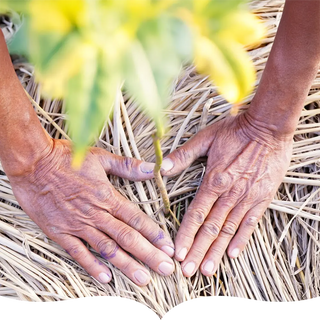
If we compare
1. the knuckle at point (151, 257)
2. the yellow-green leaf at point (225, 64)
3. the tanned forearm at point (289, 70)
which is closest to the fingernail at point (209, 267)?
the knuckle at point (151, 257)

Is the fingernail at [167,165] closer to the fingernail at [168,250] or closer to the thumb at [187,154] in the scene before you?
the thumb at [187,154]

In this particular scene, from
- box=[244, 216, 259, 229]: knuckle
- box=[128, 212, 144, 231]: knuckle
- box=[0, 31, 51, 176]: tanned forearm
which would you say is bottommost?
box=[244, 216, 259, 229]: knuckle

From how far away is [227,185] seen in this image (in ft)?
3.20

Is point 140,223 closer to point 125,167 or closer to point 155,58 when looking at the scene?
point 125,167

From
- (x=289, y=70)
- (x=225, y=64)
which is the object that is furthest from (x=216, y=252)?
(x=225, y=64)

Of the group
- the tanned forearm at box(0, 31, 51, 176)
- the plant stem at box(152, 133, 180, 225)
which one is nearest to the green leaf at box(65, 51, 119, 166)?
the plant stem at box(152, 133, 180, 225)

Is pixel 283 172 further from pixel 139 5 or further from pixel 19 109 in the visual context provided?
pixel 139 5

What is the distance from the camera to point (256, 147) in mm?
1010

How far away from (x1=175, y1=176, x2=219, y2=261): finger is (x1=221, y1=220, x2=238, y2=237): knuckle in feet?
0.17

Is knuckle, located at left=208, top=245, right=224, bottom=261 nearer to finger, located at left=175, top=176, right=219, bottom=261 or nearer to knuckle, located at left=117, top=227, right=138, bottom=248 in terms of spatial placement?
finger, located at left=175, top=176, right=219, bottom=261

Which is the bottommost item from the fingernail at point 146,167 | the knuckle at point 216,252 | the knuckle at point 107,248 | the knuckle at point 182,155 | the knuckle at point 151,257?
the knuckle at point 216,252

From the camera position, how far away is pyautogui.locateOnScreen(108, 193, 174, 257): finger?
0.94 meters

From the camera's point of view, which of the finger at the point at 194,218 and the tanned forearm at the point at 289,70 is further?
the finger at the point at 194,218

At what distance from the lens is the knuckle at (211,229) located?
947 millimetres
